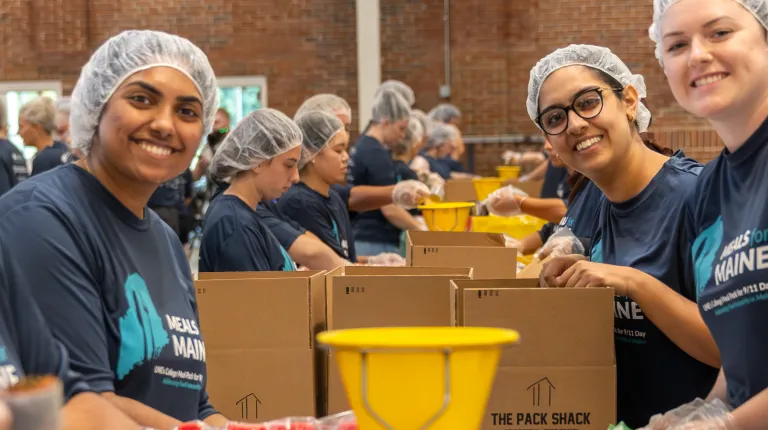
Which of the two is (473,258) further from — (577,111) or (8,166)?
(8,166)

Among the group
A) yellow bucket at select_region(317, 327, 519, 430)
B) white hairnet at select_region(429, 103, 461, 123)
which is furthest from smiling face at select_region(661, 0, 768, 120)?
white hairnet at select_region(429, 103, 461, 123)

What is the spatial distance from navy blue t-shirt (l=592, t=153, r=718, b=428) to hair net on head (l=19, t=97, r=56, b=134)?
556 cm

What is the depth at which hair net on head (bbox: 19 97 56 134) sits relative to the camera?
21.5 ft

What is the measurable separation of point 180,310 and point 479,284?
68 centimetres

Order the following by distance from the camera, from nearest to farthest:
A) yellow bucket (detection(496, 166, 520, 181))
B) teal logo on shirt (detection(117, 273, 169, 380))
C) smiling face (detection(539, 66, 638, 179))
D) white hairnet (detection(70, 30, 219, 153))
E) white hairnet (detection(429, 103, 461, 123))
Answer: teal logo on shirt (detection(117, 273, 169, 380)) < white hairnet (detection(70, 30, 219, 153)) < smiling face (detection(539, 66, 638, 179)) < yellow bucket (detection(496, 166, 520, 181)) < white hairnet (detection(429, 103, 461, 123))

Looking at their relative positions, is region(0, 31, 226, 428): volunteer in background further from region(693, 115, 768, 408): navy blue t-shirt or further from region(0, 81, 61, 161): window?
region(0, 81, 61, 161): window

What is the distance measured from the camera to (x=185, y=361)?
5.44 ft

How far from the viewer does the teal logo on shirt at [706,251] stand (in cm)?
158

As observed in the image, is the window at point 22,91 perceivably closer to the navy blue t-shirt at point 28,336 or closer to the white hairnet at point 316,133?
the white hairnet at point 316,133

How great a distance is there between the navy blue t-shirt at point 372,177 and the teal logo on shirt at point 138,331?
145 inches

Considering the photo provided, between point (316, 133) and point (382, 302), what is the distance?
187 centimetres

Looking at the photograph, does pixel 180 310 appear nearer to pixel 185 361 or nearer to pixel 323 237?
pixel 185 361

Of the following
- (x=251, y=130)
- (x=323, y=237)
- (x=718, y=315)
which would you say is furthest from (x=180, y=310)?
(x=323, y=237)

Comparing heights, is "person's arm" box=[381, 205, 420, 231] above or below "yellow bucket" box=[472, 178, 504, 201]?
below
